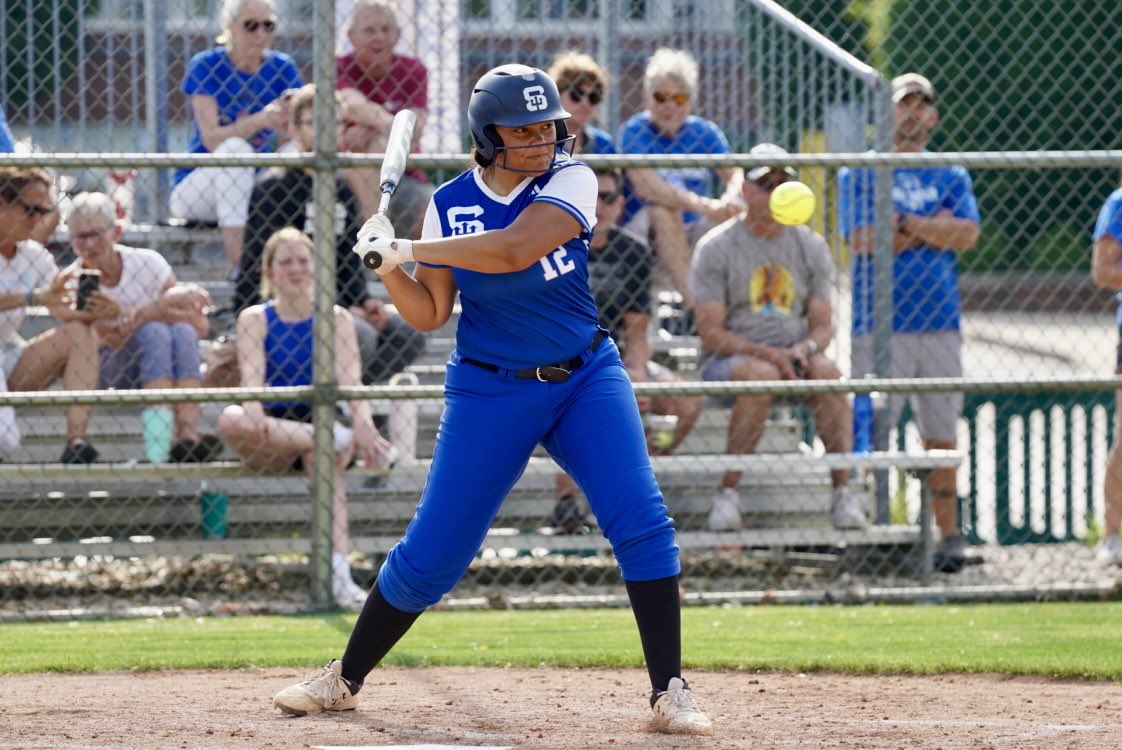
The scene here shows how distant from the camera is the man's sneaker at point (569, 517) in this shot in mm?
7992

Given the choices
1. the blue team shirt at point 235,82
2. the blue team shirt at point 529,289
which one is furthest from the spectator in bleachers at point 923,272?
the blue team shirt at point 529,289

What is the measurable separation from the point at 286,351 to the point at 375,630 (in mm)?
2916

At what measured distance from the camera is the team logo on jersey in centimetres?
475

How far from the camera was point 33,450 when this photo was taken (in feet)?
25.7

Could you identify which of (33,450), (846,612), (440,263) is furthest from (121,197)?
(440,263)

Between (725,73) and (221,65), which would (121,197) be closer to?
(221,65)

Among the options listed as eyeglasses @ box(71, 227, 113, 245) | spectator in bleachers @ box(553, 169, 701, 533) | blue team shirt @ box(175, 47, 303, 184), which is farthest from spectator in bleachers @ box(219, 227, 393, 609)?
blue team shirt @ box(175, 47, 303, 184)

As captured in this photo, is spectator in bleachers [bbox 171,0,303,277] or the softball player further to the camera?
spectator in bleachers [bbox 171,0,303,277]

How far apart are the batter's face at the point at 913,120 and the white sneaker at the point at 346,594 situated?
368cm

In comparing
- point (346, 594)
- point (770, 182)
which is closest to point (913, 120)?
point (770, 182)

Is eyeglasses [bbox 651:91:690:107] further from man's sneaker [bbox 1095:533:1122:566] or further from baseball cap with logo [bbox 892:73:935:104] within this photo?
man's sneaker [bbox 1095:533:1122:566]

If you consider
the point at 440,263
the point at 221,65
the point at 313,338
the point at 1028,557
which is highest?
the point at 221,65

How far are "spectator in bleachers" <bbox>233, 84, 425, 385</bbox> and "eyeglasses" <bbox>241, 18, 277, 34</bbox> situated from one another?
581mm

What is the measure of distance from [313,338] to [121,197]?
123 inches
